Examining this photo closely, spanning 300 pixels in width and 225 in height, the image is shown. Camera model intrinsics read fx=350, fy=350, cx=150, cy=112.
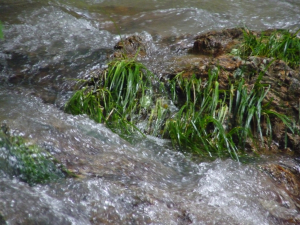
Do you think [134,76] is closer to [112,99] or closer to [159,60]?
[112,99]

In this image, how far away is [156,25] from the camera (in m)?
6.96

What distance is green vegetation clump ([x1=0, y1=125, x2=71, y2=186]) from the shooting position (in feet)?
8.46

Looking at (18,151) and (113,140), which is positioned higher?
(18,151)

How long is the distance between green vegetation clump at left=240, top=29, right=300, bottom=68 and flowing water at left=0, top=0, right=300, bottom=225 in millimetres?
1168

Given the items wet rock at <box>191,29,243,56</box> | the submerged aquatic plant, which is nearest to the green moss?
the submerged aquatic plant

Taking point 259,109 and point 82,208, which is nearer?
point 82,208

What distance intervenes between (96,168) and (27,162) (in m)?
0.52

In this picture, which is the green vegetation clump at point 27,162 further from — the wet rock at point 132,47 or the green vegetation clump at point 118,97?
the wet rock at point 132,47

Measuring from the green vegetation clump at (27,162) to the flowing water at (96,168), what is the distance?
7 cm

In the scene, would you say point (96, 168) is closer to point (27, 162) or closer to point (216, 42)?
point (27, 162)

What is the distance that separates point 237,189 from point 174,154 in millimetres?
815

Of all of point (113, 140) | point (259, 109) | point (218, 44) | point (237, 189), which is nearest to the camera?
point (237, 189)

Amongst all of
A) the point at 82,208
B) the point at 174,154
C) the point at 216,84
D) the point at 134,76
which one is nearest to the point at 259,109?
the point at 216,84

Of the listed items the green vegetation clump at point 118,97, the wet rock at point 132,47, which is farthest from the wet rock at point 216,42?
the green vegetation clump at point 118,97
